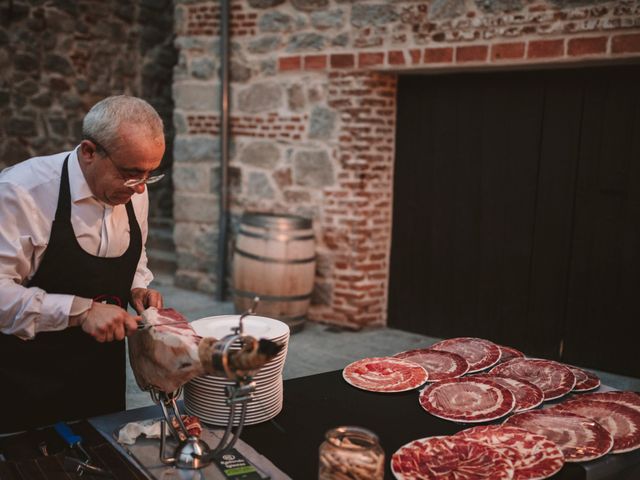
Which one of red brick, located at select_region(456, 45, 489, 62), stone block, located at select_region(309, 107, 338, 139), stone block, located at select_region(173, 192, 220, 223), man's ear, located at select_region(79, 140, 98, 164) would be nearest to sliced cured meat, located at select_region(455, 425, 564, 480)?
man's ear, located at select_region(79, 140, 98, 164)

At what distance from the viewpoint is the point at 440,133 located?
5355mm

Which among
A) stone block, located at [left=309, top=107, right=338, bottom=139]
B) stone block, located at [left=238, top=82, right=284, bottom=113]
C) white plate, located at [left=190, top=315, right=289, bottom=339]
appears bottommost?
white plate, located at [left=190, top=315, right=289, bottom=339]

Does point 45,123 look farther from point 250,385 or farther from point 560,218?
point 250,385

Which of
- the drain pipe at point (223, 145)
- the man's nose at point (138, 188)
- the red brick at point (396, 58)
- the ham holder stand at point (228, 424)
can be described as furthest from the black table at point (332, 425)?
Result: the drain pipe at point (223, 145)

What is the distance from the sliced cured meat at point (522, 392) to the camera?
80.7 inches

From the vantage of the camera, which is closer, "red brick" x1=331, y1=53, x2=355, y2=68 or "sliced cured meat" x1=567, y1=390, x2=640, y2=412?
"sliced cured meat" x1=567, y1=390, x2=640, y2=412

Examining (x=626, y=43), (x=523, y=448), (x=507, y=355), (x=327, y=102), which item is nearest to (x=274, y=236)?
(x=327, y=102)

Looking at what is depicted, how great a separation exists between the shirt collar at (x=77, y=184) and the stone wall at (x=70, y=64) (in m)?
5.67

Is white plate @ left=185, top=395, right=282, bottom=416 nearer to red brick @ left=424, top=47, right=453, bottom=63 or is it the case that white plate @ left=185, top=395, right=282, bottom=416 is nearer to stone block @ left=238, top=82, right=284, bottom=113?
red brick @ left=424, top=47, right=453, bottom=63

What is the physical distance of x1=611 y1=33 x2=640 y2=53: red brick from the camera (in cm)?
408

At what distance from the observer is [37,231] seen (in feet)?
6.45

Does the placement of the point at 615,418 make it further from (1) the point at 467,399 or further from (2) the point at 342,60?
(2) the point at 342,60

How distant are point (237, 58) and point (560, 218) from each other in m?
3.19

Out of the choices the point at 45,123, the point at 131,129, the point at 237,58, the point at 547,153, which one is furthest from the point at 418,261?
the point at 45,123
